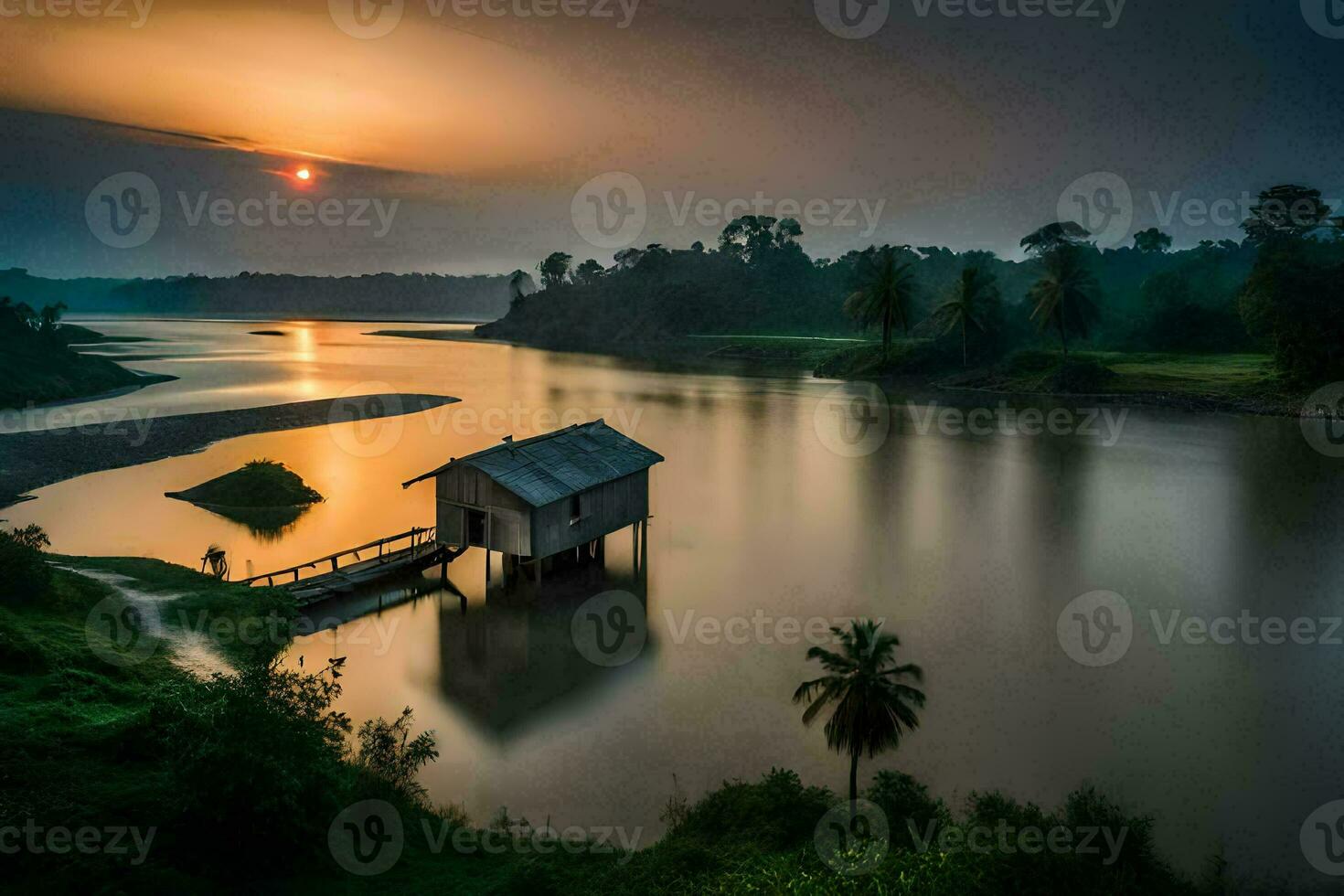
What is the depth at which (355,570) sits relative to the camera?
91.4 feet

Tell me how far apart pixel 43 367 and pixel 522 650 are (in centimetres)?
7115

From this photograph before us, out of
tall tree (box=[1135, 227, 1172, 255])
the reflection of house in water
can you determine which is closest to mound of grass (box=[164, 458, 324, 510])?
the reflection of house in water

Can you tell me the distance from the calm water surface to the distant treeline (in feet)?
59.6

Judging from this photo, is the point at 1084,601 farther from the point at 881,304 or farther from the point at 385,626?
the point at 881,304

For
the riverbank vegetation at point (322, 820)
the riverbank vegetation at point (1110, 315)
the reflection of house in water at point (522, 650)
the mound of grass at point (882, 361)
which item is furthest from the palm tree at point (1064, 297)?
the riverbank vegetation at point (322, 820)

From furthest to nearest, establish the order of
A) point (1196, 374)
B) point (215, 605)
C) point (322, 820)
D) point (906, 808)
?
point (1196, 374) → point (215, 605) → point (906, 808) → point (322, 820)

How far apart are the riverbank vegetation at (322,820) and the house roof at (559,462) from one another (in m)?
9.14

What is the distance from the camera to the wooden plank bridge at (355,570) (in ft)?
84.9

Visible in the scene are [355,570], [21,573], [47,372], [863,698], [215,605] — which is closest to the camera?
[863,698]

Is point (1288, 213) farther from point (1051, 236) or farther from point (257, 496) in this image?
point (257, 496)

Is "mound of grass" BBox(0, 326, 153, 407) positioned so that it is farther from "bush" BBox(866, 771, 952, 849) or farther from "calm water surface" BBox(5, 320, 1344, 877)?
"bush" BBox(866, 771, 952, 849)

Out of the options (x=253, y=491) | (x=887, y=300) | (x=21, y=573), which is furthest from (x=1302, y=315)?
(x=21, y=573)

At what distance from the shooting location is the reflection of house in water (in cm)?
2086

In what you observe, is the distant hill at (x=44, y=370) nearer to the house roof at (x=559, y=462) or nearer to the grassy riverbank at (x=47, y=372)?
the grassy riverbank at (x=47, y=372)
